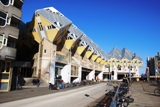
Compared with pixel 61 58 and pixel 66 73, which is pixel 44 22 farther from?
pixel 66 73

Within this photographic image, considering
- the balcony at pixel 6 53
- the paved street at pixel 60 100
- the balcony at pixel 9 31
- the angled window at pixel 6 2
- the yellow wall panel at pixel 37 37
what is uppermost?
the angled window at pixel 6 2

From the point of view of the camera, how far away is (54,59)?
37531 mm

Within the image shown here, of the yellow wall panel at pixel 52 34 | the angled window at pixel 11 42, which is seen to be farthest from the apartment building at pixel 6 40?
the yellow wall panel at pixel 52 34

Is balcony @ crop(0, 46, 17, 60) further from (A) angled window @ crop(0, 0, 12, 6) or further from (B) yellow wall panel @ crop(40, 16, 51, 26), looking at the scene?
(B) yellow wall panel @ crop(40, 16, 51, 26)

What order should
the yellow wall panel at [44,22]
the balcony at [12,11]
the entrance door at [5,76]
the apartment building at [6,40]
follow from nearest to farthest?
the apartment building at [6,40], the entrance door at [5,76], the balcony at [12,11], the yellow wall panel at [44,22]

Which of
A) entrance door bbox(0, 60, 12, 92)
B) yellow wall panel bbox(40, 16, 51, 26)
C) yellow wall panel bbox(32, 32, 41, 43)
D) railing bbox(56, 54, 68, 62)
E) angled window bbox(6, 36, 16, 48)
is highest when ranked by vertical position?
yellow wall panel bbox(40, 16, 51, 26)

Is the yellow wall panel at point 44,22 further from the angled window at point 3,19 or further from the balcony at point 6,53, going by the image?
the balcony at point 6,53

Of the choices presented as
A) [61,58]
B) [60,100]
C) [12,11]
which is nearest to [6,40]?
[12,11]

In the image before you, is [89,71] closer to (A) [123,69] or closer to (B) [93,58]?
(B) [93,58]

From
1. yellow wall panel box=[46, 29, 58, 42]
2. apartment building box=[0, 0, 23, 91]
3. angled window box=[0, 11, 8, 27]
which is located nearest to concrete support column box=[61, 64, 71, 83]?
yellow wall panel box=[46, 29, 58, 42]

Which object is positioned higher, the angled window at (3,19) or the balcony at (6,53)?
the angled window at (3,19)

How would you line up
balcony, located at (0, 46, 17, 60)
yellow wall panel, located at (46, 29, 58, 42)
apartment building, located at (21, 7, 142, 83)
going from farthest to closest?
yellow wall panel, located at (46, 29, 58, 42)
apartment building, located at (21, 7, 142, 83)
balcony, located at (0, 46, 17, 60)

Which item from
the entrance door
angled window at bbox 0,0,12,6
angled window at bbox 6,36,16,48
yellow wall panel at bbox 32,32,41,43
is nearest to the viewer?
the entrance door

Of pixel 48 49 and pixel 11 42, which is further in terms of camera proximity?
pixel 48 49
